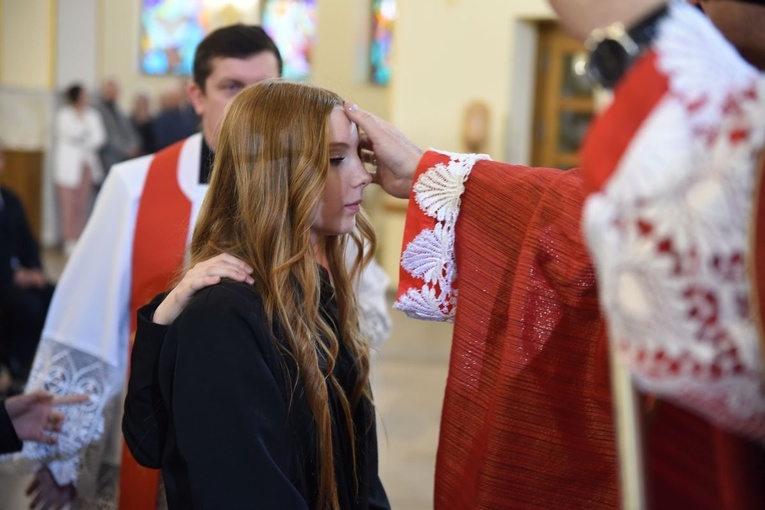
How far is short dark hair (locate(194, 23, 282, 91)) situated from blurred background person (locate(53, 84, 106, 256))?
9083mm

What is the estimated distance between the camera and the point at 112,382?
253 centimetres

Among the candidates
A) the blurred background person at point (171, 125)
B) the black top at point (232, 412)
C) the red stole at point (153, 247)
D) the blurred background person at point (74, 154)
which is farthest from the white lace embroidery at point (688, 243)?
the blurred background person at point (74, 154)

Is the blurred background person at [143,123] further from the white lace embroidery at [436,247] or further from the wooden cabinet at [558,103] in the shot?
the white lace embroidery at [436,247]

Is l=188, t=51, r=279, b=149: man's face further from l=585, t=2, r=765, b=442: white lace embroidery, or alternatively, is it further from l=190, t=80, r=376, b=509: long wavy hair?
l=585, t=2, r=765, b=442: white lace embroidery

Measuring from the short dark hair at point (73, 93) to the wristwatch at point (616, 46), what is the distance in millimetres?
11013

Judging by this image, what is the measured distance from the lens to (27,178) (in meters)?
11.0

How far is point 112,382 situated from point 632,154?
1953mm

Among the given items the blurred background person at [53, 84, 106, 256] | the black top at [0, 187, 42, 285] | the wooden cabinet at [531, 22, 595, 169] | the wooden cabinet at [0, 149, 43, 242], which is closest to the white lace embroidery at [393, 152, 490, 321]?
the black top at [0, 187, 42, 285]

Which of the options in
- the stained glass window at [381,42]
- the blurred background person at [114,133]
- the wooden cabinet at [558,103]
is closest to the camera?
the wooden cabinet at [558,103]

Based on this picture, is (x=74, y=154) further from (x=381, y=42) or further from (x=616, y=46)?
(x=616, y=46)

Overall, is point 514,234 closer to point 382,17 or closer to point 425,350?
point 425,350

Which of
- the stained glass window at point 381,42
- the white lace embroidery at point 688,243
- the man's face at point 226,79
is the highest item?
the stained glass window at point 381,42

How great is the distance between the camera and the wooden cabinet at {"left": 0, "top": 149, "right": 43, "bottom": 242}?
10789 mm

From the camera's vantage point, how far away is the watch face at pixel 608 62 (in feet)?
3.23
